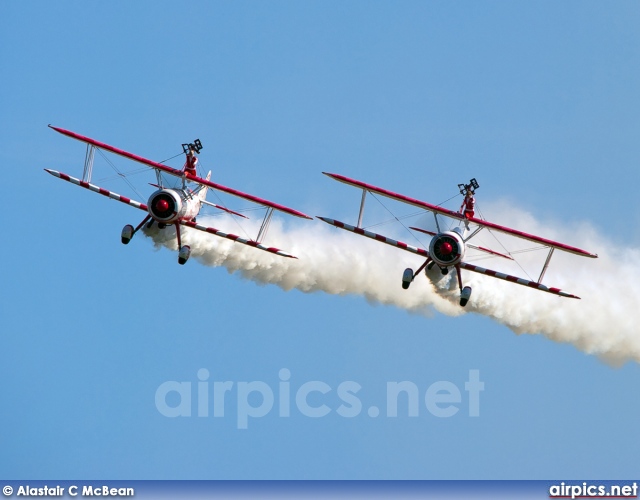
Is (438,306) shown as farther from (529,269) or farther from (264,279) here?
(264,279)

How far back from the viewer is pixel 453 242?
34.6 meters

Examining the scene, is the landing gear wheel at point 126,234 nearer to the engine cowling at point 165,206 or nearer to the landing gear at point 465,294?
the engine cowling at point 165,206

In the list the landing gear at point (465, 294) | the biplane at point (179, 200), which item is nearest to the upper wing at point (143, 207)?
the biplane at point (179, 200)

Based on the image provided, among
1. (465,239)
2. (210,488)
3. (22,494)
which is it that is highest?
(210,488)

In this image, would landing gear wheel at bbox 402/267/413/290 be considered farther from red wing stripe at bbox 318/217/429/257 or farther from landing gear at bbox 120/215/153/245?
landing gear at bbox 120/215/153/245

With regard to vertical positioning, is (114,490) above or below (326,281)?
below

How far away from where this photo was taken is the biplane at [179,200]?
118 feet

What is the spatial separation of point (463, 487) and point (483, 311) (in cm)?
2249

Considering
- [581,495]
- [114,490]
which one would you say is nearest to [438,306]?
[581,495]

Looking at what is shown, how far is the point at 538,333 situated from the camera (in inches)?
1612

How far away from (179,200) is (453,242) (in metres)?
9.01

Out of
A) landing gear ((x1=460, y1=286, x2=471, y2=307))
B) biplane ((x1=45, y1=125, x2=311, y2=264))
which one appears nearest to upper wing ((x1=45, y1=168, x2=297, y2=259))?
biplane ((x1=45, y1=125, x2=311, y2=264))

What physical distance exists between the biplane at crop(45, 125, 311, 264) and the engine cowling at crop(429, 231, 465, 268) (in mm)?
4119

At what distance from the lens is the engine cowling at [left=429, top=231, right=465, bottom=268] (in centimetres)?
3453
